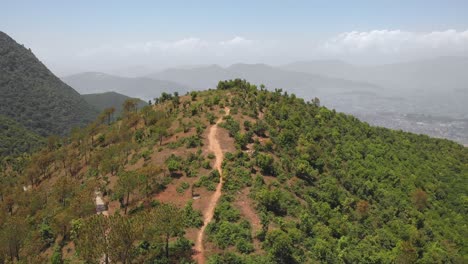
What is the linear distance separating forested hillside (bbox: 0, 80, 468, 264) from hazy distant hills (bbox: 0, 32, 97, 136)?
82012 millimetres

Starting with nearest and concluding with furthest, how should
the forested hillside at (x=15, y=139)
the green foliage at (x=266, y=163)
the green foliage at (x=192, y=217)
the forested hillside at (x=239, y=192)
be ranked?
the forested hillside at (x=239, y=192) → the green foliage at (x=192, y=217) → the green foliage at (x=266, y=163) → the forested hillside at (x=15, y=139)

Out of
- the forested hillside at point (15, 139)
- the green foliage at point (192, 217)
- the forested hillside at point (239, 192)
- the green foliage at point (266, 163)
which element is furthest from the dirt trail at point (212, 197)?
the forested hillside at point (15, 139)

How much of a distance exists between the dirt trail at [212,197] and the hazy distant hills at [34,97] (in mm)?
123425

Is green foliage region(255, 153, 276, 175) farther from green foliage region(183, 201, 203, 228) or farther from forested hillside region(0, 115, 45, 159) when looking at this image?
forested hillside region(0, 115, 45, 159)

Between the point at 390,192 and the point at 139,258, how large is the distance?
46.5 metres

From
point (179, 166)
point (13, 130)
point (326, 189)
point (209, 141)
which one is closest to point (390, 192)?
point (326, 189)

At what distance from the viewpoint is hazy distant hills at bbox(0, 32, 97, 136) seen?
507 feet

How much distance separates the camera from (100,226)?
2883cm

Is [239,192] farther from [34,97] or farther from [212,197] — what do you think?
[34,97]

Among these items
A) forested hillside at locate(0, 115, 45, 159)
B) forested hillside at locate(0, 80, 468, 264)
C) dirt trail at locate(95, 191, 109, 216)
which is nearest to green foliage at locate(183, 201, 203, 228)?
forested hillside at locate(0, 80, 468, 264)

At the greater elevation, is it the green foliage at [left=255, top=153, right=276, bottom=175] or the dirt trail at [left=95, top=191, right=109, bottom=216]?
the green foliage at [left=255, top=153, right=276, bottom=175]

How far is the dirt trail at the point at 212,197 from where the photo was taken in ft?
109

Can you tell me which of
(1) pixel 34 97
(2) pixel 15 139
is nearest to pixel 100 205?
(2) pixel 15 139

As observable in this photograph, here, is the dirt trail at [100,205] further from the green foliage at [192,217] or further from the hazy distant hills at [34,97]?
the hazy distant hills at [34,97]
